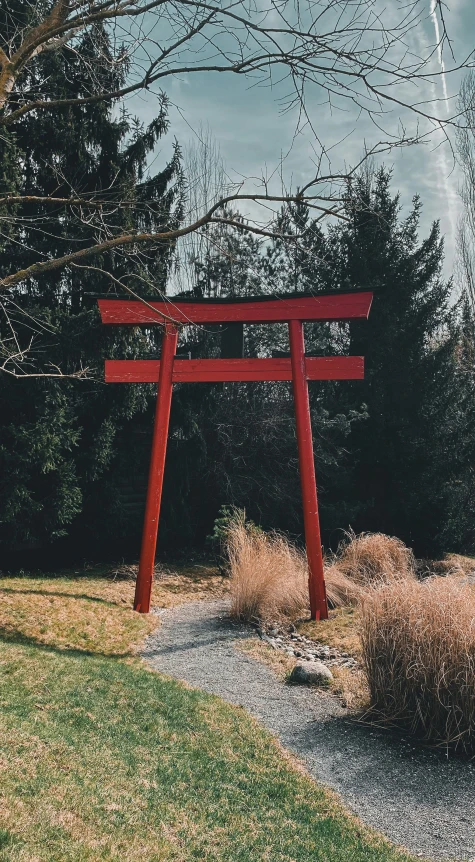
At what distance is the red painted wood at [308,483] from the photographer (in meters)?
7.25

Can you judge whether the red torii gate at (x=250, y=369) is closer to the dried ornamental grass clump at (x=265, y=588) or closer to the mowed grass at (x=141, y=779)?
the dried ornamental grass clump at (x=265, y=588)

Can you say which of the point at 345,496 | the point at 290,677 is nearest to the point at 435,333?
the point at 345,496

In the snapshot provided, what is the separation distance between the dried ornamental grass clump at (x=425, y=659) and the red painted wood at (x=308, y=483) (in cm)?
256

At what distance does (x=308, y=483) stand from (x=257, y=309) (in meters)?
2.05

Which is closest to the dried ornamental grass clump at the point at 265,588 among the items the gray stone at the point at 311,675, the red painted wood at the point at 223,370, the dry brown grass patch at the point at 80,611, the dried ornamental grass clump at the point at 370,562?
the dried ornamental grass clump at the point at 370,562

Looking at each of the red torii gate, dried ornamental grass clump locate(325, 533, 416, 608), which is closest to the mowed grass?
the red torii gate

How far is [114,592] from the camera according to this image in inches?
319

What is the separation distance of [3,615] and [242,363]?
3631 millimetres

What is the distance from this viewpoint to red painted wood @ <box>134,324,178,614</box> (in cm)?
738

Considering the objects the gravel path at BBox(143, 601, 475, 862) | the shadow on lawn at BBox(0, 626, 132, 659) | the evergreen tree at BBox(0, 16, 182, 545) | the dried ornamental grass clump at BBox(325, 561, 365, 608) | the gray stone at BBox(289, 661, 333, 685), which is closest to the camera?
the gravel path at BBox(143, 601, 475, 862)

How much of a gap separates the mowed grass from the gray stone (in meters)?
0.85

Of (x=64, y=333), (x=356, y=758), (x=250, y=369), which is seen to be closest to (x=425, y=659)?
(x=356, y=758)

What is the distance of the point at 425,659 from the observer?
421cm

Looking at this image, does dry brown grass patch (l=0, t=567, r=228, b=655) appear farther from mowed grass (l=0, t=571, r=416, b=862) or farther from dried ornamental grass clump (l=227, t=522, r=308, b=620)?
dried ornamental grass clump (l=227, t=522, r=308, b=620)
